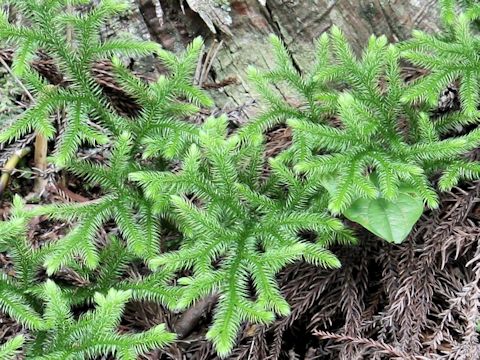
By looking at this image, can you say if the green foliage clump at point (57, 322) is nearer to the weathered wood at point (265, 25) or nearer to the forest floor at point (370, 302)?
the forest floor at point (370, 302)

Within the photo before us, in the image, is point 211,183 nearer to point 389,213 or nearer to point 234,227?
point 234,227

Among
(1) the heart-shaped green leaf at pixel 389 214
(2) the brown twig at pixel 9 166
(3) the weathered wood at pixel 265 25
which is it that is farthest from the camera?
(3) the weathered wood at pixel 265 25

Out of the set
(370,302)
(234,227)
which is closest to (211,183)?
(234,227)

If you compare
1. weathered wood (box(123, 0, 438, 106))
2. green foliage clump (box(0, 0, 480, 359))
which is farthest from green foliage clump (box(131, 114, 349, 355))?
weathered wood (box(123, 0, 438, 106))

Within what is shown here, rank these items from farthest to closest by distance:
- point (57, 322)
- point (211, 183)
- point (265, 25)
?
point (265, 25), point (211, 183), point (57, 322)

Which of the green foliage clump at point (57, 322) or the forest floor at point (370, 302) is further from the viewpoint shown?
the forest floor at point (370, 302)

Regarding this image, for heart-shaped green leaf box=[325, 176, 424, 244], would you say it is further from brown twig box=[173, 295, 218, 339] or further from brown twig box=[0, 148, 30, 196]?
brown twig box=[0, 148, 30, 196]

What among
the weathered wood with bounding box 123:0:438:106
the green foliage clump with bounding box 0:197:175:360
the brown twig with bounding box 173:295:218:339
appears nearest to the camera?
the green foliage clump with bounding box 0:197:175:360

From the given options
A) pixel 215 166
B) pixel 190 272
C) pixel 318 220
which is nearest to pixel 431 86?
pixel 318 220

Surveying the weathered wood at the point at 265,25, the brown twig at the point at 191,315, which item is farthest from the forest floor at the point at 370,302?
the weathered wood at the point at 265,25

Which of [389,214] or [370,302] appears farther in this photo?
[370,302]
